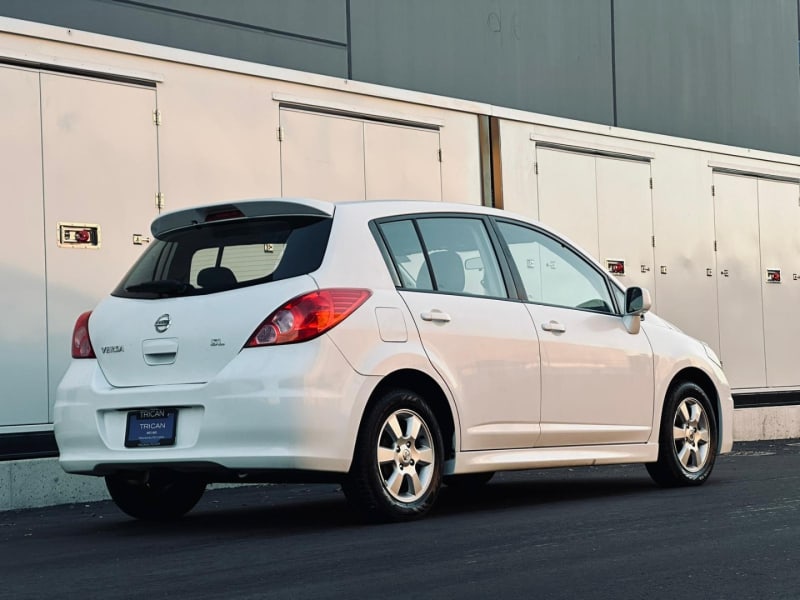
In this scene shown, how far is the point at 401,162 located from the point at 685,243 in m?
4.05

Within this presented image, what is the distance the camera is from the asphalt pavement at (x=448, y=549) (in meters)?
4.95

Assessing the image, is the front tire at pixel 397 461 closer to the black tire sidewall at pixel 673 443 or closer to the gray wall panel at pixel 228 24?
the black tire sidewall at pixel 673 443

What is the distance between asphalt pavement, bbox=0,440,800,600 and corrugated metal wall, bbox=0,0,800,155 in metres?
5.25

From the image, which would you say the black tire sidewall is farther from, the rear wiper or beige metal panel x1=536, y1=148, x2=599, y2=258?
beige metal panel x1=536, y1=148, x2=599, y2=258

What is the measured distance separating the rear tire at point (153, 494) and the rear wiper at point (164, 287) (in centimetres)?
99

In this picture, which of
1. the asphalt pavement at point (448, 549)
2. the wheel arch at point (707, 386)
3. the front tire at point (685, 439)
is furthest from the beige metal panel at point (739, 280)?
the asphalt pavement at point (448, 549)

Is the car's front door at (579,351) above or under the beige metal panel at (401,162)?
under

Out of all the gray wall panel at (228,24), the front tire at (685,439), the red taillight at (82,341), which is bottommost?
the front tire at (685,439)

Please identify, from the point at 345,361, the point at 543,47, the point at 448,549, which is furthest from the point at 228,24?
the point at 448,549

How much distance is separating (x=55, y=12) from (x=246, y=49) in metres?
1.97

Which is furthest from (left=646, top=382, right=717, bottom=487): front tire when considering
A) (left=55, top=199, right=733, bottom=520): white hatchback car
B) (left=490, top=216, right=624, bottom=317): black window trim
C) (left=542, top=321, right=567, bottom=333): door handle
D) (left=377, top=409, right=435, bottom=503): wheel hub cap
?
(left=377, top=409, right=435, bottom=503): wheel hub cap

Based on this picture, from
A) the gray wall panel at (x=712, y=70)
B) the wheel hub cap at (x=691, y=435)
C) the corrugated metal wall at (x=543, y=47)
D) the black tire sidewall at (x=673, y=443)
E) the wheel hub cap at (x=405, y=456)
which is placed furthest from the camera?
the gray wall panel at (x=712, y=70)

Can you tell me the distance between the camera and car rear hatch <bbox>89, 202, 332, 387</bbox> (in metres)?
6.66

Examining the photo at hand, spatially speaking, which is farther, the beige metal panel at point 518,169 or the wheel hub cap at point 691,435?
the beige metal panel at point 518,169
